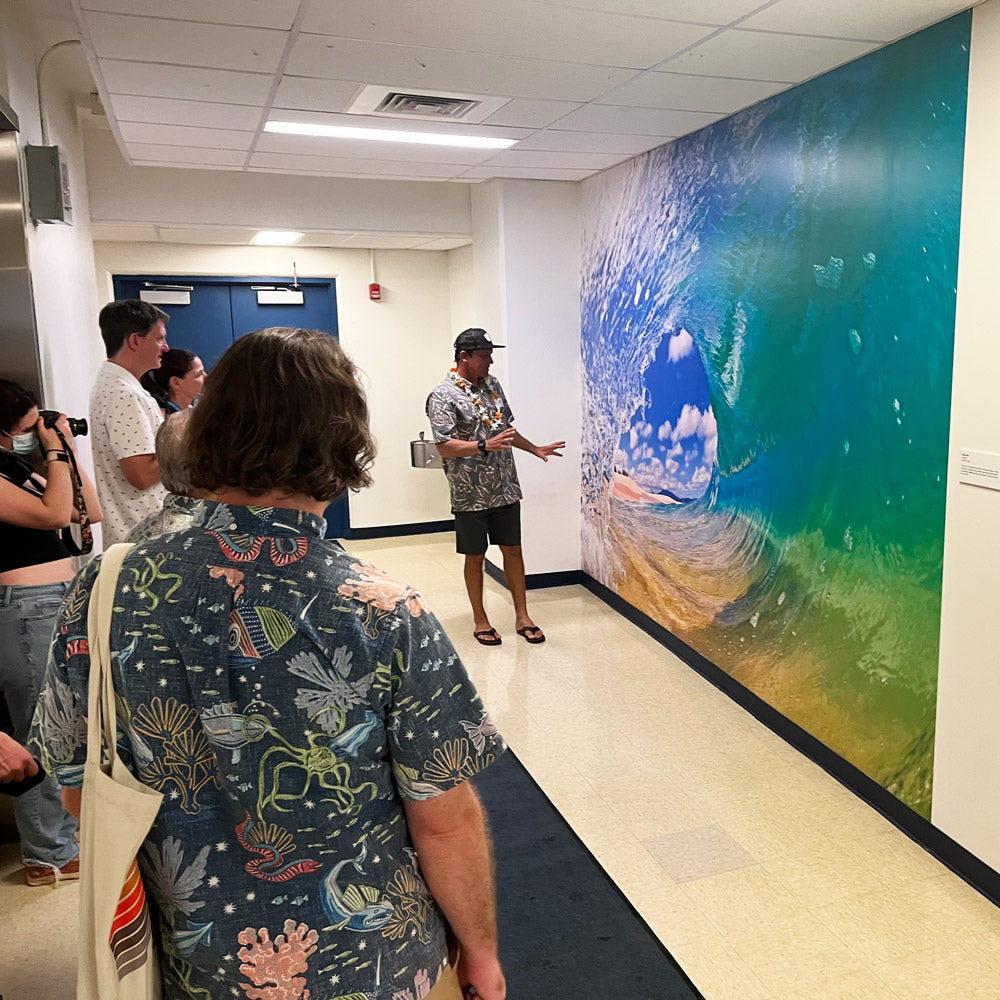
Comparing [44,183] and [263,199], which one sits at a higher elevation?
[263,199]

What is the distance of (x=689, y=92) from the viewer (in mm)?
3234

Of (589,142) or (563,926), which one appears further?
(589,142)

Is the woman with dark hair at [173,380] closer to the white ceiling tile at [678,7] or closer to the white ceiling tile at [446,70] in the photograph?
the white ceiling tile at [446,70]

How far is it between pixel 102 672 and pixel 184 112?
3021mm

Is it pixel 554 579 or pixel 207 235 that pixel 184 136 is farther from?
pixel 554 579

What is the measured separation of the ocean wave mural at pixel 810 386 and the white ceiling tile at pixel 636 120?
128 mm

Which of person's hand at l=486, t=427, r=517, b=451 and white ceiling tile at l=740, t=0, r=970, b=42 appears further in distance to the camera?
person's hand at l=486, t=427, r=517, b=451

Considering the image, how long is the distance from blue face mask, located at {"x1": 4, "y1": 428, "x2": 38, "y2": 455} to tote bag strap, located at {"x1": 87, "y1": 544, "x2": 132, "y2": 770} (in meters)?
1.58

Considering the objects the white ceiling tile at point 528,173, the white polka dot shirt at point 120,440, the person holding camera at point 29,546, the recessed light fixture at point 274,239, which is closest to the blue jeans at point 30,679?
the person holding camera at point 29,546

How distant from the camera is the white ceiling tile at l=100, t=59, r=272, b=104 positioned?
283 centimetres

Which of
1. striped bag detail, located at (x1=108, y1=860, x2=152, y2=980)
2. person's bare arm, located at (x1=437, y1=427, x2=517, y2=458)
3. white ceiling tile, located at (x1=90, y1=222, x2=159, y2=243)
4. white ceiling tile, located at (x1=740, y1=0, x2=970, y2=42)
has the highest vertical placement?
white ceiling tile, located at (x1=740, y1=0, x2=970, y2=42)

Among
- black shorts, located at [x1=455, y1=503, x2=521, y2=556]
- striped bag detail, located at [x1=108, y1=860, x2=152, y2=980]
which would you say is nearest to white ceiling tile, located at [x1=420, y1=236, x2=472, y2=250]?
black shorts, located at [x1=455, y1=503, x2=521, y2=556]

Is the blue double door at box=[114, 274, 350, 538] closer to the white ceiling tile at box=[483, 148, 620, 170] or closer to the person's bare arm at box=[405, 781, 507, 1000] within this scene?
Result: the white ceiling tile at box=[483, 148, 620, 170]

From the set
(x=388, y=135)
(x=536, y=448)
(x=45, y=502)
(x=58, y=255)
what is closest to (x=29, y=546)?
(x=45, y=502)
